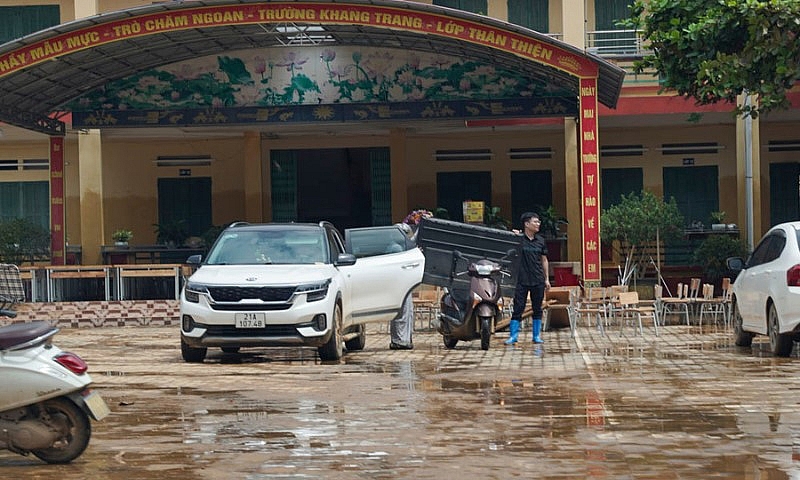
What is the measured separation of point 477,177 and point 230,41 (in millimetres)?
8449

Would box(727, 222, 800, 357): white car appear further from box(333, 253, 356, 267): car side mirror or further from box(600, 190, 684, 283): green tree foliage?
box(600, 190, 684, 283): green tree foliage

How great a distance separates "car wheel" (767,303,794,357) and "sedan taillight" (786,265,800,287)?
0.48 metres

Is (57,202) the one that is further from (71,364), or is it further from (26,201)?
(71,364)

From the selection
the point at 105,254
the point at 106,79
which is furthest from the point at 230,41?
the point at 105,254

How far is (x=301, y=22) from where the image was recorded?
23531 millimetres

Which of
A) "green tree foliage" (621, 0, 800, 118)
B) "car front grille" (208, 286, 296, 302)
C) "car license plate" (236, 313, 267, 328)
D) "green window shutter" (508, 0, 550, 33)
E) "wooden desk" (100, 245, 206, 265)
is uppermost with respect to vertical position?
"green window shutter" (508, 0, 550, 33)

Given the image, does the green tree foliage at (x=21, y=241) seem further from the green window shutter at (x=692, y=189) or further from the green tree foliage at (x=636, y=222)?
the green window shutter at (x=692, y=189)

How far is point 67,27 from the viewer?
75.9 feet

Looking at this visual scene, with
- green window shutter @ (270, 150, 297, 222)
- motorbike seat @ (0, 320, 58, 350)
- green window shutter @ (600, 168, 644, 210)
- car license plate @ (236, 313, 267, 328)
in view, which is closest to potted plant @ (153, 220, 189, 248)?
green window shutter @ (270, 150, 297, 222)

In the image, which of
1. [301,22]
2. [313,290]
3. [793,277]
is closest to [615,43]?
[301,22]

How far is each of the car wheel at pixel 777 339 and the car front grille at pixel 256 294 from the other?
5.45 m

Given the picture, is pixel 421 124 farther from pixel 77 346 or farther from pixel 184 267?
pixel 77 346

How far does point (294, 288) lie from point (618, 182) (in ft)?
62.9

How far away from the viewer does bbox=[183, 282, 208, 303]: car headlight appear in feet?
48.0
